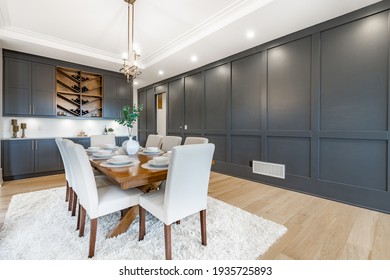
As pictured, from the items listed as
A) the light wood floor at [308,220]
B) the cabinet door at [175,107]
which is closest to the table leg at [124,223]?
the light wood floor at [308,220]

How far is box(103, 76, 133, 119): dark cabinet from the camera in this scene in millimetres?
5062

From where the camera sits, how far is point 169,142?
302 centimetres

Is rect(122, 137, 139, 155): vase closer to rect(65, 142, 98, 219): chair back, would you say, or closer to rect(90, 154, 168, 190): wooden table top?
rect(90, 154, 168, 190): wooden table top

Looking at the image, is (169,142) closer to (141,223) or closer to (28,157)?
(141,223)

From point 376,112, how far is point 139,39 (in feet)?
13.1

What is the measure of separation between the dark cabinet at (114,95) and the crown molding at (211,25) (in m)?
1.51

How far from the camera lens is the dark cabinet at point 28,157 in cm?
365

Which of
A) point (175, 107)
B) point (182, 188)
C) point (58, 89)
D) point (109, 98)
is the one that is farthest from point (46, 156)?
point (182, 188)

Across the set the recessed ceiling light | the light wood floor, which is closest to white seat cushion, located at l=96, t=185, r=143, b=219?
the light wood floor

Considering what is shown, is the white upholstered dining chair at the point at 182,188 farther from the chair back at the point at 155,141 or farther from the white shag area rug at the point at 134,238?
the chair back at the point at 155,141

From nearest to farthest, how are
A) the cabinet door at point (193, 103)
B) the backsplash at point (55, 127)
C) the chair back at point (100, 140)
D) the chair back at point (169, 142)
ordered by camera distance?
the chair back at point (169, 142) → the chair back at point (100, 140) → the backsplash at point (55, 127) → the cabinet door at point (193, 103)

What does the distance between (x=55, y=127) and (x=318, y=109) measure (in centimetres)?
563
